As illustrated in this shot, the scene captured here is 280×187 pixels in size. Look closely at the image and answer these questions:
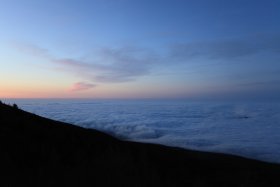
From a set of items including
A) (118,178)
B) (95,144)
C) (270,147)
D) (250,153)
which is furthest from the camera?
(270,147)

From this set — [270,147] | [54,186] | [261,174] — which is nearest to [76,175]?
[54,186]

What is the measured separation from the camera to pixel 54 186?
7.68 metres

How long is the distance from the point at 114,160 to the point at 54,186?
236 centimetres

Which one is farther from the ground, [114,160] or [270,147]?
[114,160]

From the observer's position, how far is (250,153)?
91.2 ft

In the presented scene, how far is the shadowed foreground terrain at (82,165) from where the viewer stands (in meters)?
8.43

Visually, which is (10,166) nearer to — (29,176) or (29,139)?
(29,176)

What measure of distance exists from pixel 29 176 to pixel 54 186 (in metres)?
1.33

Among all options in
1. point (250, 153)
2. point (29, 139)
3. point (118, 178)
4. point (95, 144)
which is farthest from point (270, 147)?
point (118, 178)

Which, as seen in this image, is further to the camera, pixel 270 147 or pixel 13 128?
pixel 270 147

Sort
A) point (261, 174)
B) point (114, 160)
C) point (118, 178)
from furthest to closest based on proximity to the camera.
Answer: point (261, 174), point (114, 160), point (118, 178)

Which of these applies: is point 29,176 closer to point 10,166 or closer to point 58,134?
point 10,166

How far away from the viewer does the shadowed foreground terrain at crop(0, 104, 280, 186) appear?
8.43m

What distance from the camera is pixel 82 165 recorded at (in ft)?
33.9
